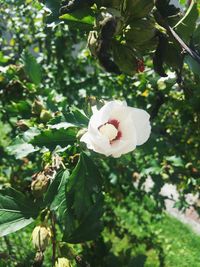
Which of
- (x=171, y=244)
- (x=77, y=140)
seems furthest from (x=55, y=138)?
(x=171, y=244)

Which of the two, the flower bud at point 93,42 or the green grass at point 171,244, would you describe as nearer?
the flower bud at point 93,42

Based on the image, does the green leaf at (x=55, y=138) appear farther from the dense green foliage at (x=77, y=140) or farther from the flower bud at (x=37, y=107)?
the flower bud at (x=37, y=107)

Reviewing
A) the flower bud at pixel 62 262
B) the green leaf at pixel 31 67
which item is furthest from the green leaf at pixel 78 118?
Answer: the green leaf at pixel 31 67

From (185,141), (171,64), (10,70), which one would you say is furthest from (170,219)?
(171,64)

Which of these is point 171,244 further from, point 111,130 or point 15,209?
point 111,130

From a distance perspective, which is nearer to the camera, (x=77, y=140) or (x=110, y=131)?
(x=110, y=131)
